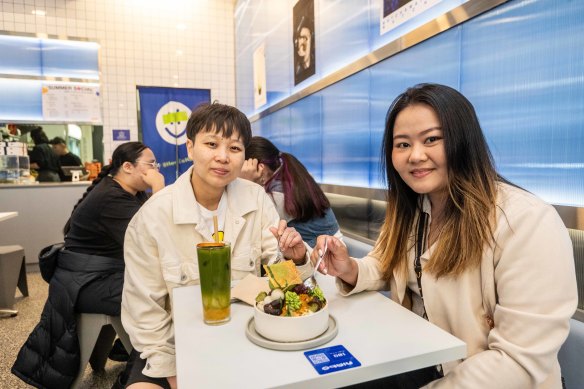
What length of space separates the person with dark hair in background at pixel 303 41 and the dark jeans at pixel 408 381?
8.21 feet

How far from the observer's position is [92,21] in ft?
16.5

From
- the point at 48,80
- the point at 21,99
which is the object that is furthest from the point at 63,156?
the point at 48,80

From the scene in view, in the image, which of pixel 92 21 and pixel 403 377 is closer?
pixel 403 377

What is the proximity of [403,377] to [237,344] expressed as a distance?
56 cm

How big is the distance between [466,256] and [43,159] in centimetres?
525

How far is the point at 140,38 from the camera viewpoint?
17.2 ft

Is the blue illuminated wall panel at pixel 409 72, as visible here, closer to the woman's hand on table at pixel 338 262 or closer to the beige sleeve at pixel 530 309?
the woman's hand on table at pixel 338 262

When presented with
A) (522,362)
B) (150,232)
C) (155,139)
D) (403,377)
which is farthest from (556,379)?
(155,139)

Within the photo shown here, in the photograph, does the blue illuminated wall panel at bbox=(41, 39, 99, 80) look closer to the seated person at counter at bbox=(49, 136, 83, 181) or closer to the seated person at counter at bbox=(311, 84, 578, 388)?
the seated person at counter at bbox=(49, 136, 83, 181)

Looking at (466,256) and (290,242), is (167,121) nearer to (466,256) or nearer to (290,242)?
(290,242)

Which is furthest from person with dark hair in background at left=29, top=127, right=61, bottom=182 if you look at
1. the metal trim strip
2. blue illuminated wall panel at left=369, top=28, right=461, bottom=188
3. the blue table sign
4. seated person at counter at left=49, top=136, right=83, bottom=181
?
the blue table sign

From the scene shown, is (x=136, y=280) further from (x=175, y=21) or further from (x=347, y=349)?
(x=175, y=21)

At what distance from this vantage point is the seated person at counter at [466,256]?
85 centimetres

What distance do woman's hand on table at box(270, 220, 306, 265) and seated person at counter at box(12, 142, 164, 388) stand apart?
94 centimetres
